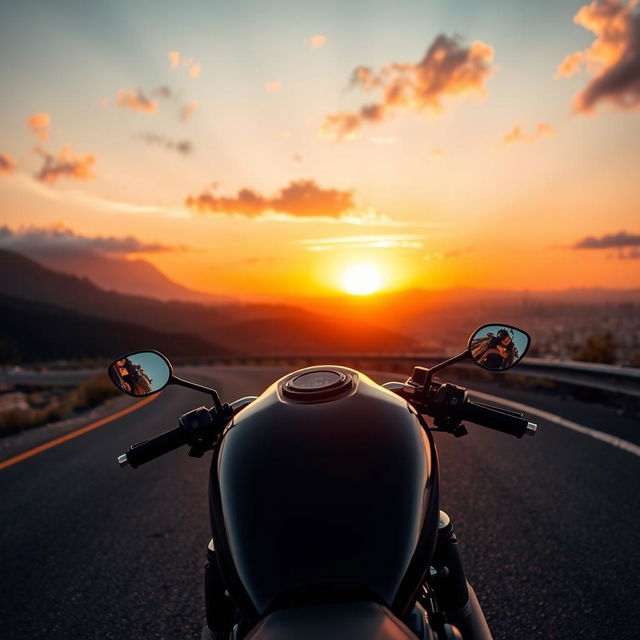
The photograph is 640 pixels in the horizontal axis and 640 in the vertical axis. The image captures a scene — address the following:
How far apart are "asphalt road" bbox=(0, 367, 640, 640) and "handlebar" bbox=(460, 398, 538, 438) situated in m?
1.17

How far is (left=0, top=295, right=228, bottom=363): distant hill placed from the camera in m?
107

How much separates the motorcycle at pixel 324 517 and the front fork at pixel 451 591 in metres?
0.07

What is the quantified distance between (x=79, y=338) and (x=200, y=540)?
123365 millimetres

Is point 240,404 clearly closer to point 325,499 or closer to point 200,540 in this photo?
point 325,499

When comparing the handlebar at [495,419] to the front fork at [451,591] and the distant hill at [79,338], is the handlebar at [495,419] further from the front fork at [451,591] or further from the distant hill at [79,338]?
the distant hill at [79,338]

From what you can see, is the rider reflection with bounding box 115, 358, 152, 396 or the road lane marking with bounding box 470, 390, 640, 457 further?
the road lane marking with bounding box 470, 390, 640, 457

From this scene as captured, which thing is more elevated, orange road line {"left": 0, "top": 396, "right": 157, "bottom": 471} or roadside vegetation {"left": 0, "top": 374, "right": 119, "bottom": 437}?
orange road line {"left": 0, "top": 396, "right": 157, "bottom": 471}

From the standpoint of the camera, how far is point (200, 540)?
3723 mm

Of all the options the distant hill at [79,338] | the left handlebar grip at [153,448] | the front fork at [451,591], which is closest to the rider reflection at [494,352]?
the front fork at [451,591]

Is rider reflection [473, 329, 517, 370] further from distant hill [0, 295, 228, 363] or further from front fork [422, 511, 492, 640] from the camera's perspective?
distant hill [0, 295, 228, 363]

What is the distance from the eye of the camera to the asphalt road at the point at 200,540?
2.66 meters

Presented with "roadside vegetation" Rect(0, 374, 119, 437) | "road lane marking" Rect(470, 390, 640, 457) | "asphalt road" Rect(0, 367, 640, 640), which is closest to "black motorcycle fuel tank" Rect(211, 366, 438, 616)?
"asphalt road" Rect(0, 367, 640, 640)

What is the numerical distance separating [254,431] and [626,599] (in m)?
2.40

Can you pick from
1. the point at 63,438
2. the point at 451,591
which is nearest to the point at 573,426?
the point at 451,591
